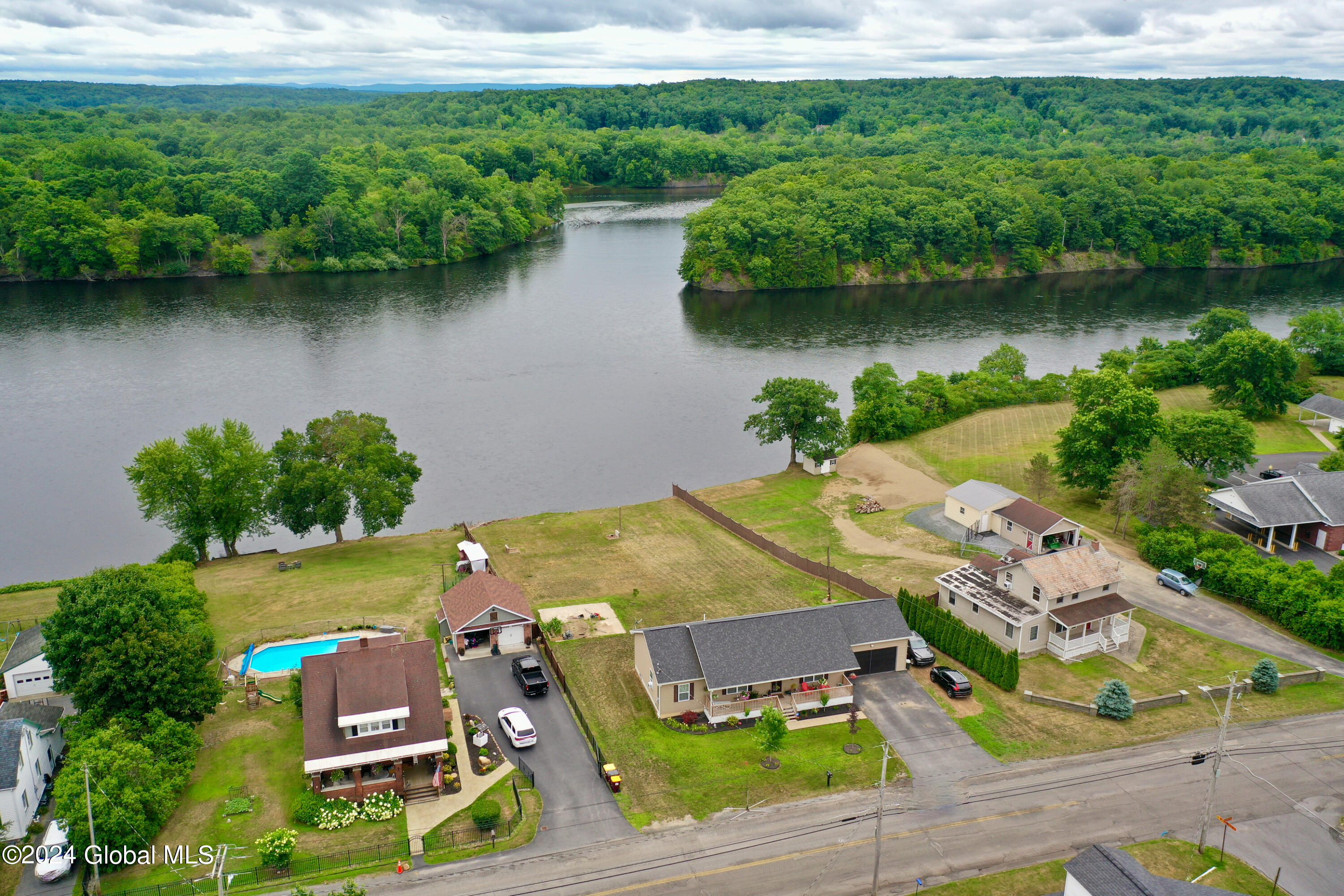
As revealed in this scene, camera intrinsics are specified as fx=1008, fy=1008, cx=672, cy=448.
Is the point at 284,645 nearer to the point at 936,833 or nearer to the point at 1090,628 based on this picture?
the point at 936,833

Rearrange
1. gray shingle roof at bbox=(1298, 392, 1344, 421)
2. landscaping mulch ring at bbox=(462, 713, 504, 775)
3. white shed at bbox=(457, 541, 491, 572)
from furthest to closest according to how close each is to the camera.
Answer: gray shingle roof at bbox=(1298, 392, 1344, 421), white shed at bbox=(457, 541, 491, 572), landscaping mulch ring at bbox=(462, 713, 504, 775)

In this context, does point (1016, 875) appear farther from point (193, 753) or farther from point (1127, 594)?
point (193, 753)

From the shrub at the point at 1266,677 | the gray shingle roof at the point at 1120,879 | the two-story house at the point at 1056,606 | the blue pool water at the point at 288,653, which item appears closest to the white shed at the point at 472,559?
the blue pool water at the point at 288,653

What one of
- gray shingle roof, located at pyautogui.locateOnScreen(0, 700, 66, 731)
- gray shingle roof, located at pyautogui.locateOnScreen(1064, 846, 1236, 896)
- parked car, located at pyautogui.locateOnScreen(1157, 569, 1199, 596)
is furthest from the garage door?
gray shingle roof, located at pyautogui.locateOnScreen(0, 700, 66, 731)

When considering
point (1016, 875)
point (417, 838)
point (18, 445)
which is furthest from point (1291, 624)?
point (18, 445)

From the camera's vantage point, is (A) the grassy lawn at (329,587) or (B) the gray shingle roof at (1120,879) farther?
(A) the grassy lawn at (329,587)

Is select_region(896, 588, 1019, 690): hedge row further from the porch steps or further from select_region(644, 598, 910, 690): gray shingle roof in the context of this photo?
the porch steps

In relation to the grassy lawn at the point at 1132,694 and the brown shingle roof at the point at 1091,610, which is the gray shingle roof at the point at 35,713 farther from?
the brown shingle roof at the point at 1091,610
